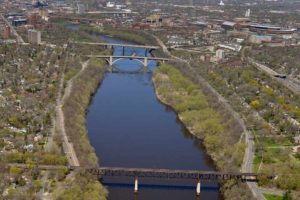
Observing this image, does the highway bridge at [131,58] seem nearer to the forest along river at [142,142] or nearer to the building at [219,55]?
the building at [219,55]

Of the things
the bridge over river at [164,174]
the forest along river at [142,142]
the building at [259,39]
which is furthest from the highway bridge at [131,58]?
the bridge over river at [164,174]

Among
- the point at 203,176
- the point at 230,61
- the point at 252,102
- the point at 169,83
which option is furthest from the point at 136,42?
the point at 203,176

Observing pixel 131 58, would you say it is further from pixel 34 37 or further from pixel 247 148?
pixel 247 148

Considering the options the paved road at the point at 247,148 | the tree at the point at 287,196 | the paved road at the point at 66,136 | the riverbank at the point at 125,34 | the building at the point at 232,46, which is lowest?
the riverbank at the point at 125,34

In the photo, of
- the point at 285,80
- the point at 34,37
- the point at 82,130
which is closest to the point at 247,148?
the point at 82,130

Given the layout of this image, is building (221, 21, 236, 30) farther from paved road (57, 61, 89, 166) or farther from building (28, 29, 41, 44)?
paved road (57, 61, 89, 166)

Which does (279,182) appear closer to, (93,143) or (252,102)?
(93,143)

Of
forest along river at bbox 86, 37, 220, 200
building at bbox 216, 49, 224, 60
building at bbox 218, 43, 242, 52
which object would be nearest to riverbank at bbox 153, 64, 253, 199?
forest along river at bbox 86, 37, 220, 200
